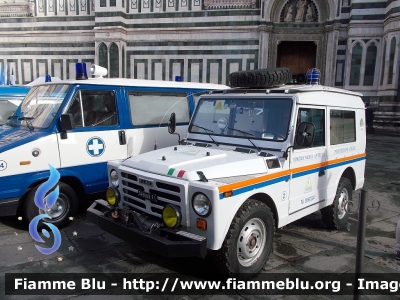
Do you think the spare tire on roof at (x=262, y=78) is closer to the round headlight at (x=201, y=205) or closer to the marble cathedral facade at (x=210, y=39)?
the round headlight at (x=201, y=205)

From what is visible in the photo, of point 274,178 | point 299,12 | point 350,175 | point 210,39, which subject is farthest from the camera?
point 210,39

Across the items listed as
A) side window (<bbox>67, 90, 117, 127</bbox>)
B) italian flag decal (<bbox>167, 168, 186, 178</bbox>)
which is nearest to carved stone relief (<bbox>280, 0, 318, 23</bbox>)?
side window (<bbox>67, 90, 117, 127</bbox>)

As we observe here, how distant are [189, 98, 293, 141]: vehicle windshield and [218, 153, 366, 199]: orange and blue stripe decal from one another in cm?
47

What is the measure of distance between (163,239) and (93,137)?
2.85 metres

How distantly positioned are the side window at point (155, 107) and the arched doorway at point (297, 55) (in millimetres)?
14828

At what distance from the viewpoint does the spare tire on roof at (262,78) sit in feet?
15.7

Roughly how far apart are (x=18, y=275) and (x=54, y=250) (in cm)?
66

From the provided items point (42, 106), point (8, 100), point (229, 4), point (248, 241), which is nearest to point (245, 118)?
point (248, 241)

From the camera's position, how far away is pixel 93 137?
18.6ft

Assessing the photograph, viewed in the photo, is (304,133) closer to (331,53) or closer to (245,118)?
(245,118)

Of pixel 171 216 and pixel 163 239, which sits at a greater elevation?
pixel 171 216

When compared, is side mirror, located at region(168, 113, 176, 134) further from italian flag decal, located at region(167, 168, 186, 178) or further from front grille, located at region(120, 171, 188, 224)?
italian flag decal, located at region(167, 168, 186, 178)

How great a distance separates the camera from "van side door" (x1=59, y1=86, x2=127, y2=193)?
5422 mm

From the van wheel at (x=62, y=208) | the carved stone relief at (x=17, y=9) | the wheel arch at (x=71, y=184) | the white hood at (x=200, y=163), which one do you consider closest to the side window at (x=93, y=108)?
the wheel arch at (x=71, y=184)
